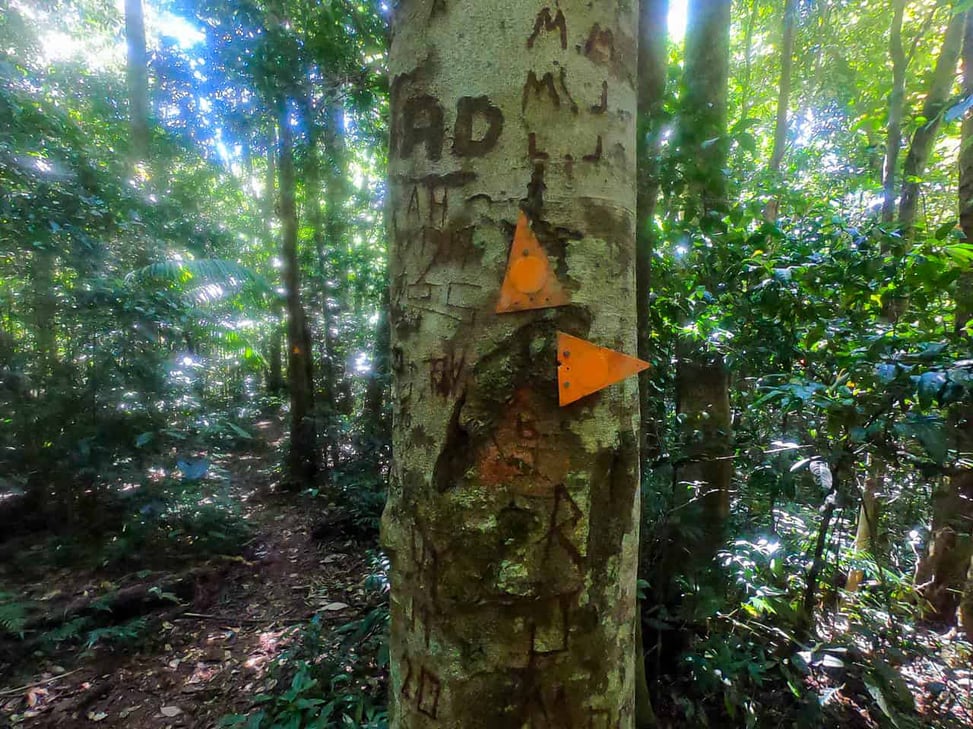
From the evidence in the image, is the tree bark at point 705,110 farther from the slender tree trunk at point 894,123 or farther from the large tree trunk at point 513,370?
the slender tree trunk at point 894,123

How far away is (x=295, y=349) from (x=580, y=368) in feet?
20.8

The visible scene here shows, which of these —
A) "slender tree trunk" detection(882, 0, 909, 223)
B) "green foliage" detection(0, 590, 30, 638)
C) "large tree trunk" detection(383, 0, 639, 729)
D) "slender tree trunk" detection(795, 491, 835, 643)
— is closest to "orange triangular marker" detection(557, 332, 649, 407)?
"large tree trunk" detection(383, 0, 639, 729)

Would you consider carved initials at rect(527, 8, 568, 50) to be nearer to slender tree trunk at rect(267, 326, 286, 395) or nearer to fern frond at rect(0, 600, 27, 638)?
fern frond at rect(0, 600, 27, 638)

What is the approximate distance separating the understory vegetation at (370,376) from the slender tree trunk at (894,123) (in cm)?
4

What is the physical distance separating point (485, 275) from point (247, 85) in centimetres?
587

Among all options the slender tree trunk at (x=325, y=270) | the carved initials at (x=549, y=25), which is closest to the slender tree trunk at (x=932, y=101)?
the carved initials at (x=549, y=25)

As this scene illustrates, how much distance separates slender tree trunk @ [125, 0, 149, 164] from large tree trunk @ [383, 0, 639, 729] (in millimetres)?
7141

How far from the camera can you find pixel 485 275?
2.31 ft

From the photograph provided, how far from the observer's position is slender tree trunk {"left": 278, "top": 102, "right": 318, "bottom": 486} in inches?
245

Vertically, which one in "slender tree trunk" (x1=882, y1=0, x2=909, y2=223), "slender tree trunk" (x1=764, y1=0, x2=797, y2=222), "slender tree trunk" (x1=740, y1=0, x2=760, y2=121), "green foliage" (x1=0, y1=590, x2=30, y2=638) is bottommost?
"green foliage" (x1=0, y1=590, x2=30, y2=638)

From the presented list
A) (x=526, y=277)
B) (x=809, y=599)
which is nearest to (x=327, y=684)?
(x=809, y=599)

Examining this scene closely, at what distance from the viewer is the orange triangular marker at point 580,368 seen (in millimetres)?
702

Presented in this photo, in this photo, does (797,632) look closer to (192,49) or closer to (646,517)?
(646,517)

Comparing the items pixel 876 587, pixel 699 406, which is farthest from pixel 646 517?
pixel 876 587
